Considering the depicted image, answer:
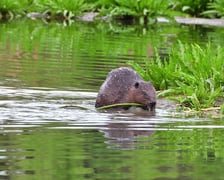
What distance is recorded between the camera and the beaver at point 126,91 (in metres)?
9.88

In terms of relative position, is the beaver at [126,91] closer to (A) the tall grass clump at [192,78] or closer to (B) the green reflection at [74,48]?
(A) the tall grass clump at [192,78]

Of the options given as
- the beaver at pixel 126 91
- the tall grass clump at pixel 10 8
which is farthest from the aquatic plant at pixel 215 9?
the beaver at pixel 126 91

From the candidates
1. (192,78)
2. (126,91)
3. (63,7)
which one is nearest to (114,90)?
(126,91)

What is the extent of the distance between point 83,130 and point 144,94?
1.88 m

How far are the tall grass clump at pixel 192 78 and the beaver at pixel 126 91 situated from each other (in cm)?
45

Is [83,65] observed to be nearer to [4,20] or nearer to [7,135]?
[7,135]

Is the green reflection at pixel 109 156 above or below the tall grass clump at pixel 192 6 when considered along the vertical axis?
above

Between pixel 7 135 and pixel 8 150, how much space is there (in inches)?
34.0

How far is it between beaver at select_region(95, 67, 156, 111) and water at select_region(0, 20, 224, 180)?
0.18 meters

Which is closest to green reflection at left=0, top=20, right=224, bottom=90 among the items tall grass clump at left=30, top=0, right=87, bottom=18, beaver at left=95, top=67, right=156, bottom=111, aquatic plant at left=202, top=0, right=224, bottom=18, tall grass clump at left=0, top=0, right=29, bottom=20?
tall grass clump at left=0, top=0, right=29, bottom=20

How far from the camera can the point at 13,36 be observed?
19.8m

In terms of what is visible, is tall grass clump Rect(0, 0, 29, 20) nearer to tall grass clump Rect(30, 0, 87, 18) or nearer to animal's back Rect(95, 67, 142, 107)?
tall grass clump Rect(30, 0, 87, 18)

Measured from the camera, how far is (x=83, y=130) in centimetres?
811

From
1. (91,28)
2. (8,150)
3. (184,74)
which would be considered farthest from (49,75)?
(91,28)
